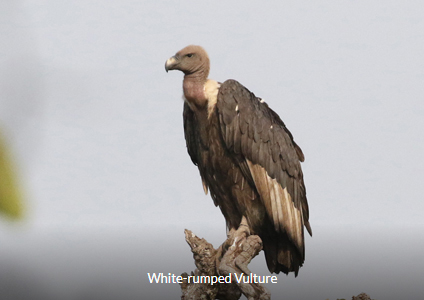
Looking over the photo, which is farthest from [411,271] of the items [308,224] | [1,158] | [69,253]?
[1,158]

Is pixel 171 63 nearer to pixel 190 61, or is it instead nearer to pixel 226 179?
pixel 190 61

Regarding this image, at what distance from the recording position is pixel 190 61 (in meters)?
5.54

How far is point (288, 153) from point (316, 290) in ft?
47.6

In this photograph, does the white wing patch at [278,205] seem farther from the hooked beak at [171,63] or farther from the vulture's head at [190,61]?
the hooked beak at [171,63]

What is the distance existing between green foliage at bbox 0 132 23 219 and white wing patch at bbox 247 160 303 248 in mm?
4922

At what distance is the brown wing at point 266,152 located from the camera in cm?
559

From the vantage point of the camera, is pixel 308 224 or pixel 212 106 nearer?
pixel 212 106

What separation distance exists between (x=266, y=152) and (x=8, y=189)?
200 inches

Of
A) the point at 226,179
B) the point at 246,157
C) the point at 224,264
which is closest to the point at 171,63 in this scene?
the point at 246,157

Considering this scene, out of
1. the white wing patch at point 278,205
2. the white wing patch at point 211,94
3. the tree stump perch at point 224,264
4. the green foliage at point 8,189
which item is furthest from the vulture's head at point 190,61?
the green foliage at point 8,189

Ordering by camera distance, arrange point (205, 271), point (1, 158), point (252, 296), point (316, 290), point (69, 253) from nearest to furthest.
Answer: point (1, 158), point (252, 296), point (205, 271), point (316, 290), point (69, 253)

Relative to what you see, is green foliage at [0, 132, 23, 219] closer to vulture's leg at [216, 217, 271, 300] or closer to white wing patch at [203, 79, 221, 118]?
vulture's leg at [216, 217, 271, 300]

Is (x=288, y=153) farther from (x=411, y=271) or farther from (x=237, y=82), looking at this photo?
(x=411, y=271)

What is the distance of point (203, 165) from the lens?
5.89m
